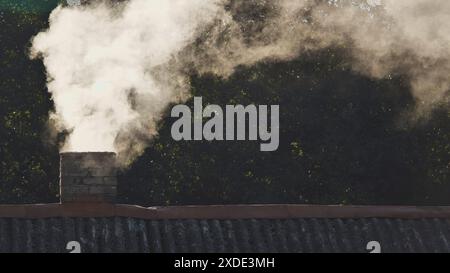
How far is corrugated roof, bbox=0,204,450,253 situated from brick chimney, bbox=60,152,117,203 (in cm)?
20

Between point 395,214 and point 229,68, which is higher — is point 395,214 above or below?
below

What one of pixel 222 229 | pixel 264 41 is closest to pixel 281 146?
pixel 264 41

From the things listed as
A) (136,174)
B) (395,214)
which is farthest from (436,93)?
(395,214)

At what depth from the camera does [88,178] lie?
1583 centimetres

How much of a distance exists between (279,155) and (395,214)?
1679 cm

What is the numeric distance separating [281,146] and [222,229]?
17543 mm

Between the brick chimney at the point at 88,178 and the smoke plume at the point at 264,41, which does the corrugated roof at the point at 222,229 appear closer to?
the brick chimney at the point at 88,178

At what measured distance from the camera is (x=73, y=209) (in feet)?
50.9

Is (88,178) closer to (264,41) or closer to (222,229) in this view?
(222,229)

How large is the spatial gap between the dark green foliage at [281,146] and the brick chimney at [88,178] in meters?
15.8

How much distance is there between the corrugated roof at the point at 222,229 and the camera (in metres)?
15.0

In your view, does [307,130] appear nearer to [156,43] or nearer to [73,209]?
[156,43]

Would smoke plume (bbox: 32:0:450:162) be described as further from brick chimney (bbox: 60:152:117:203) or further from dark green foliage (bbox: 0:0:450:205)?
brick chimney (bbox: 60:152:117:203)
